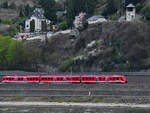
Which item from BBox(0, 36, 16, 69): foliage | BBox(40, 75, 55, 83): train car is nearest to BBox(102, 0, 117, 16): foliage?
BBox(0, 36, 16, 69): foliage

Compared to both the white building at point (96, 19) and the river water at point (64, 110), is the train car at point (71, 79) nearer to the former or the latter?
the river water at point (64, 110)

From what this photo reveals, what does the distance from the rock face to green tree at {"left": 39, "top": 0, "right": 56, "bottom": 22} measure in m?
10.4

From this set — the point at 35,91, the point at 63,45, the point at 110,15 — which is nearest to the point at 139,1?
the point at 110,15

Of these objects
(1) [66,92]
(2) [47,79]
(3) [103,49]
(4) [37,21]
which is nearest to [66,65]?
(3) [103,49]

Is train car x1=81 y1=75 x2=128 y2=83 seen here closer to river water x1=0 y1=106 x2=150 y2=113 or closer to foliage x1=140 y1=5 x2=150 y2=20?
river water x1=0 y1=106 x2=150 y2=113

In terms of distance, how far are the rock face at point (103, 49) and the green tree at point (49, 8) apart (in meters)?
10.4

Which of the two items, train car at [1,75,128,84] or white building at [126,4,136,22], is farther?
white building at [126,4,136,22]

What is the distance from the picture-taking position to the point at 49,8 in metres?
60.7

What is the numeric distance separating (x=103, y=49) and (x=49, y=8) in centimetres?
1898

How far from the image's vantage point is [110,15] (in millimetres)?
57281

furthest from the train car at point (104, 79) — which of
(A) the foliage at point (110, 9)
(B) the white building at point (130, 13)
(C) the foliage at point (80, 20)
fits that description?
(A) the foliage at point (110, 9)

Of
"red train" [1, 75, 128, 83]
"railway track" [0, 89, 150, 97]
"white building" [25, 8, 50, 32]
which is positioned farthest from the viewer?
"white building" [25, 8, 50, 32]

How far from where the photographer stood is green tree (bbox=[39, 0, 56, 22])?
2386 inches

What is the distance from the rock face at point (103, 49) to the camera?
4488 cm
